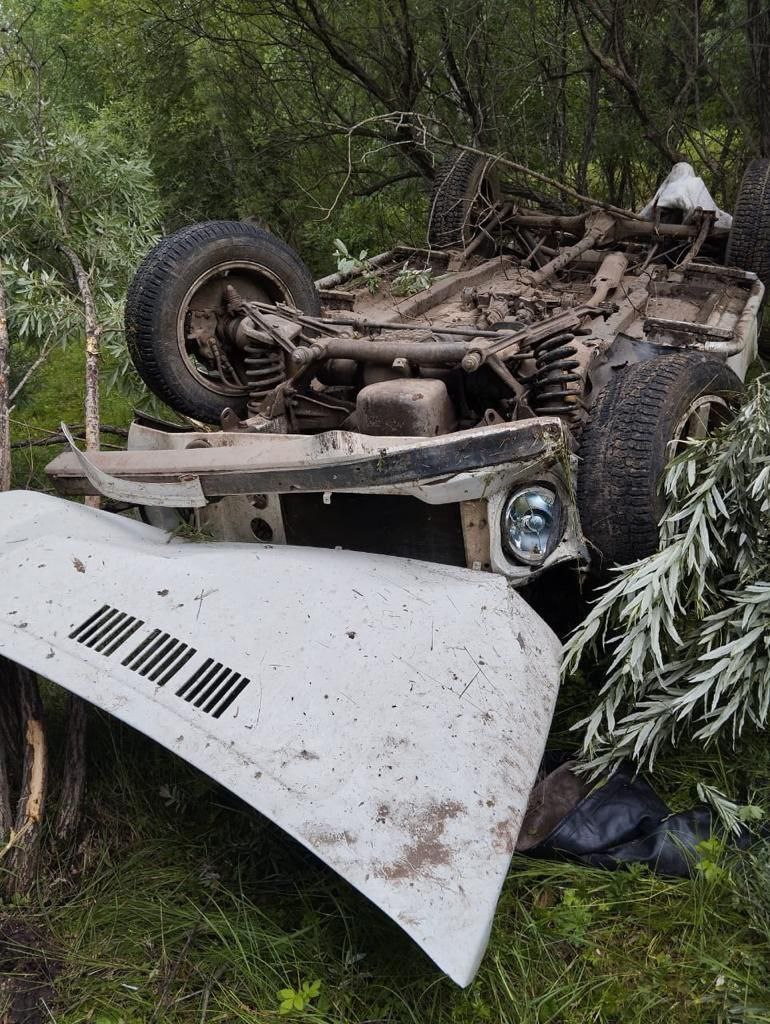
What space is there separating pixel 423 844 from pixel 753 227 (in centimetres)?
459

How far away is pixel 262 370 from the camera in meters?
3.73

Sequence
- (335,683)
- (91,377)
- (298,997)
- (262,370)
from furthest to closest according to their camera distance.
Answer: (91,377), (262,370), (335,683), (298,997)

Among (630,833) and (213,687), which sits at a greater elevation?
(213,687)

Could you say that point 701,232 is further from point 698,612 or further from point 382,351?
point 698,612

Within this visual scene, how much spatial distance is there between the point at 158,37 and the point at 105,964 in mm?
8021

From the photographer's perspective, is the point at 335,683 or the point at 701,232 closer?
the point at 335,683

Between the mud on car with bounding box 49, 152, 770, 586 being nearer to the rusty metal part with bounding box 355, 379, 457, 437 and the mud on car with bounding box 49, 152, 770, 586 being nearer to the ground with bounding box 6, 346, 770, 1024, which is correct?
the rusty metal part with bounding box 355, 379, 457, 437

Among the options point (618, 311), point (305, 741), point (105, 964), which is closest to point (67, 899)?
point (105, 964)

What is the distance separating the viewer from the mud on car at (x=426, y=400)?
9.01ft

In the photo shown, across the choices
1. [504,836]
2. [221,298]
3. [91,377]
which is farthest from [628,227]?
[504,836]

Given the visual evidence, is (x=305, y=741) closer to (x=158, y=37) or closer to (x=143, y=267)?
(x=143, y=267)

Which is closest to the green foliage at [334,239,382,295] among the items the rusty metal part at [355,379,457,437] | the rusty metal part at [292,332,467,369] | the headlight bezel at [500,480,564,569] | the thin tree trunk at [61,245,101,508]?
the thin tree trunk at [61,245,101,508]

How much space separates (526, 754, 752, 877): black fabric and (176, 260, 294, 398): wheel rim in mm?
2282

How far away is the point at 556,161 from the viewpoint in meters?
8.30
